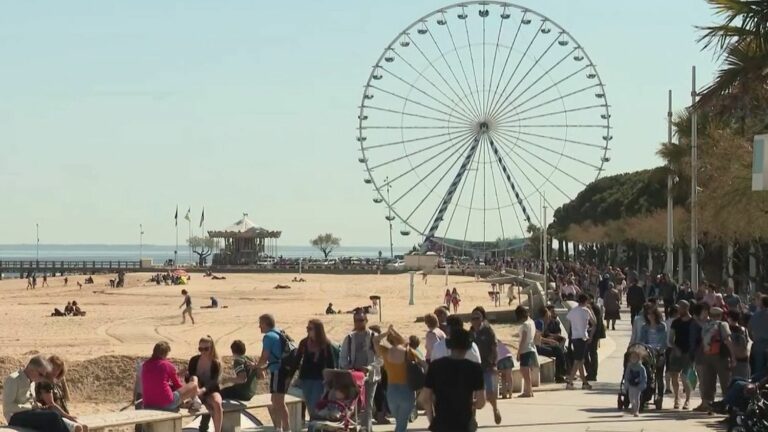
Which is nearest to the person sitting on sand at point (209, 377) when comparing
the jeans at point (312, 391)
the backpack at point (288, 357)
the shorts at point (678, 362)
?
the backpack at point (288, 357)

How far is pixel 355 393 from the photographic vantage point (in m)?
12.9

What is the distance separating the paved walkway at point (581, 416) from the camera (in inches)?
548

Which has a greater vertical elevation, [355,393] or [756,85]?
[756,85]

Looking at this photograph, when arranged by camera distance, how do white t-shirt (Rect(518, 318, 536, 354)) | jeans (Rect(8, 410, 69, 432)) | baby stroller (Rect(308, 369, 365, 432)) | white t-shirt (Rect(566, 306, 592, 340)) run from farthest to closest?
1. white t-shirt (Rect(566, 306, 592, 340))
2. white t-shirt (Rect(518, 318, 536, 354))
3. baby stroller (Rect(308, 369, 365, 432))
4. jeans (Rect(8, 410, 69, 432))

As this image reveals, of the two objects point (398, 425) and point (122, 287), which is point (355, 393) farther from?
point (122, 287)

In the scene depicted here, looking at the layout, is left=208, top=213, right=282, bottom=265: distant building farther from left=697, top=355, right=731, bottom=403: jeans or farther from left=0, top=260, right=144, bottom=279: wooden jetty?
left=697, top=355, right=731, bottom=403: jeans

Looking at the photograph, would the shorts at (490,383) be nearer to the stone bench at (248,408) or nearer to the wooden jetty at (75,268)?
the stone bench at (248,408)

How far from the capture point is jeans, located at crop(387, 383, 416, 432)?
41.1 ft

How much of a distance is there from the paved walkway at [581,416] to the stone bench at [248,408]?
0.85m

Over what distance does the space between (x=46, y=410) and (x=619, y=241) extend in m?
72.0

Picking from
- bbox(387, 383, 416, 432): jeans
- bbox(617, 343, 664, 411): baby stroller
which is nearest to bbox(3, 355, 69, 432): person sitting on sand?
bbox(387, 383, 416, 432): jeans

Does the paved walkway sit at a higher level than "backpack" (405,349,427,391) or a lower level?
lower

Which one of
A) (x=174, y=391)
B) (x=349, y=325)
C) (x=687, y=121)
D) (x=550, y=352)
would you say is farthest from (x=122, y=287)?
(x=174, y=391)

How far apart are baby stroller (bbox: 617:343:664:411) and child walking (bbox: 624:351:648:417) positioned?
6cm
